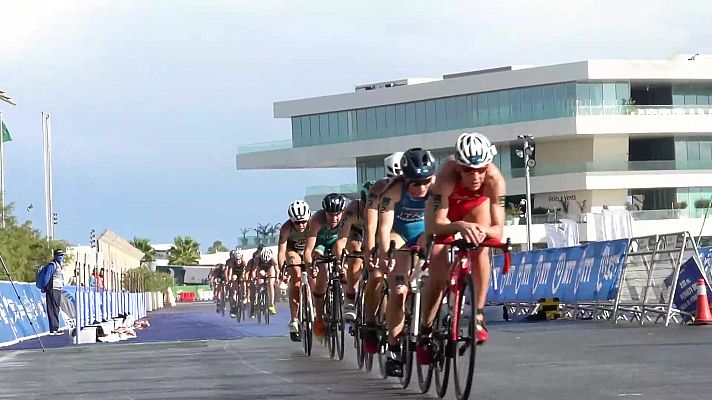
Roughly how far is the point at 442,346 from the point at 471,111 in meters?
85.9

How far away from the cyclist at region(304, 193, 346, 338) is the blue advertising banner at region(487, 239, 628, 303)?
10.9m

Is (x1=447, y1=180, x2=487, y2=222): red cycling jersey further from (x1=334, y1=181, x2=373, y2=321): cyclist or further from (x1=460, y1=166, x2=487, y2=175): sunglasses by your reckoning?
(x1=334, y1=181, x2=373, y2=321): cyclist

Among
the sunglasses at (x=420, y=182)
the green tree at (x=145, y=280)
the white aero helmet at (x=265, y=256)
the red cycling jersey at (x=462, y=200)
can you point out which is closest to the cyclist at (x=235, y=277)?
the white aero helmet at (x=265, y=256)

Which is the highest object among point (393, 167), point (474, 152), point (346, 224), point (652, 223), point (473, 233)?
point (652, 223)

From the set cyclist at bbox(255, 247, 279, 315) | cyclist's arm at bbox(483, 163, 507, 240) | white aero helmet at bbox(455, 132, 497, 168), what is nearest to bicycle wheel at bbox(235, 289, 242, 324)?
cyclist at bbox(255, 247, 279, 315)

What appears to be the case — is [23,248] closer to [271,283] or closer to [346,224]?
[271,283]

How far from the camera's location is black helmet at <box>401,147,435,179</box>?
40.0 ft

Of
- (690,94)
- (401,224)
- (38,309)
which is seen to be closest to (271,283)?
(38,309)

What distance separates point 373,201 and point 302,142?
93349 mm

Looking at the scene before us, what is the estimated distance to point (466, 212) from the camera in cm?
1080

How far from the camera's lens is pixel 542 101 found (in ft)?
307

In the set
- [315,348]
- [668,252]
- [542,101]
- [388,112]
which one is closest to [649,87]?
[542,101]

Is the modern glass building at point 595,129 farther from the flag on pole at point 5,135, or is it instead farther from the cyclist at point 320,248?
the cyclist at point 320,248

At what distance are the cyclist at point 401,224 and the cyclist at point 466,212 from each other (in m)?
0.42
